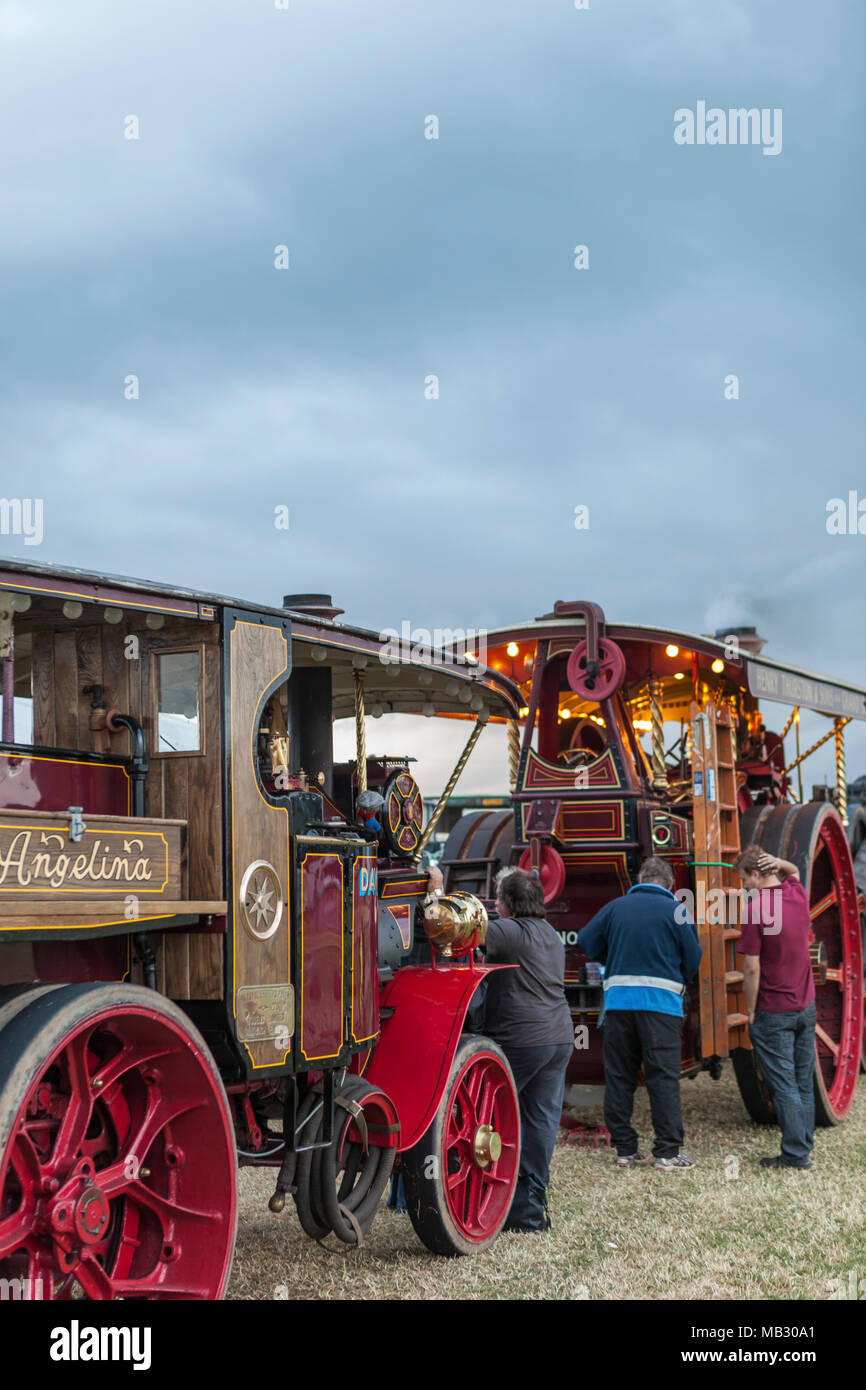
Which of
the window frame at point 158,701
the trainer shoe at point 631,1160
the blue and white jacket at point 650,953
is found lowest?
the trainer shoe at point 631,1160

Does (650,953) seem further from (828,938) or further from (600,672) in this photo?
(828,938)

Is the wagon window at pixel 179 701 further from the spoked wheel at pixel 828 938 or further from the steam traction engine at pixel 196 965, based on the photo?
the spoked wheel at pixel 828 938

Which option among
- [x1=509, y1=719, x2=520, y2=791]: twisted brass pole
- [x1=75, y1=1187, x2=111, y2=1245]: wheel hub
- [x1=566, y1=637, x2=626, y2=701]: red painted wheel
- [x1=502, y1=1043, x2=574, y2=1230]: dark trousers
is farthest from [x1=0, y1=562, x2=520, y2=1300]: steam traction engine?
[x1=509, y1=719, x2=520, y2=791]: twisted brass pole

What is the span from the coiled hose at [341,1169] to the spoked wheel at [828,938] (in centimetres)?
334

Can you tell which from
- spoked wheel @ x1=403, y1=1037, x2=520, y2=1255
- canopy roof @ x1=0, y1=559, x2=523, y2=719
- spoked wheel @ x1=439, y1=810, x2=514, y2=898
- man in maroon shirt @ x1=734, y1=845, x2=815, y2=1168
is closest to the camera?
canopy roof @ x1=0, y1=559, x2=523, y2=719

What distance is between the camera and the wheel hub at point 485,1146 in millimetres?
5223

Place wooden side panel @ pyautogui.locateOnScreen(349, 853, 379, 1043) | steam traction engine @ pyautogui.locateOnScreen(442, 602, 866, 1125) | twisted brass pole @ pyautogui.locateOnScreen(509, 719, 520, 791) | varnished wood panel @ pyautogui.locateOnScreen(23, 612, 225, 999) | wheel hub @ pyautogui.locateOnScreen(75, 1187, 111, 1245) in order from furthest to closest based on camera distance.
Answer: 1. twisted brass pole @ pyautogui.locateOnScreen(509, 719, 520, 791)
2. steam traction engine @ pyautogui.locateOnScreen(442, 602, 866, 1125)
3. wooden side panel @ pyautogui.locateOnScreen(349, 853, 379, 1043)
4. varnished wood panel @ pyautogui.locateOnScreen(23, 612, 225, 999)
5. wheel hub @ pyautogui.locateOnScreen(75, 1187, 111, 1245)

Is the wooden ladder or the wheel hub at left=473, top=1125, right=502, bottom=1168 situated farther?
the wooden ladder

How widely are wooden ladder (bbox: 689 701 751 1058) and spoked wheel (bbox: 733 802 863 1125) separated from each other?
0.50 metres

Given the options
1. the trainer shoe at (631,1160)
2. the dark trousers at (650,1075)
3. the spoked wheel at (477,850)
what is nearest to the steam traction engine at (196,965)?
the trainer shoe at (631,1160)

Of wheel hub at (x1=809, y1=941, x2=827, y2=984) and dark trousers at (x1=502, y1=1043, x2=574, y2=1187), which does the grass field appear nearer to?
dark trousers at (x1=502, y1=1043, x2=574, y2=1187)

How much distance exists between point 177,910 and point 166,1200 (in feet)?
2.64

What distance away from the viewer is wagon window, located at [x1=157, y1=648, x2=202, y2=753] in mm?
4129

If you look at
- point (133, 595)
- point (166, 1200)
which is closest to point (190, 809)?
point (133, 595)
